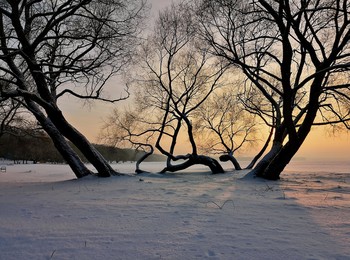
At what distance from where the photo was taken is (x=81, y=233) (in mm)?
3043

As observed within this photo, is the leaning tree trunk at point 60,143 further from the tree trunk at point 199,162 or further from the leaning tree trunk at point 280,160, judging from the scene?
the leaning tree trunk at point 280,160

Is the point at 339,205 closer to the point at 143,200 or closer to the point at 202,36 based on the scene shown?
the point at 143,200

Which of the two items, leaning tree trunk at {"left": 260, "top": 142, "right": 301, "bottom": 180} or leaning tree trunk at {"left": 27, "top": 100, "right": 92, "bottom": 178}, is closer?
leaning tree trunk at {"left": 260, "top": 142, "right": 301, "bottom": 180}

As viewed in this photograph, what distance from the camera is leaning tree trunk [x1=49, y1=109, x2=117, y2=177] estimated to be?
9969 mm

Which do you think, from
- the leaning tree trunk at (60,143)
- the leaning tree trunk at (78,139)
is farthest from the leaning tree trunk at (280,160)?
the leaning tree trunk at (60,143)

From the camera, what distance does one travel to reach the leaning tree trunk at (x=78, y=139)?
9969 mm

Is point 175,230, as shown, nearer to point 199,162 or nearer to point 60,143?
point 60,143

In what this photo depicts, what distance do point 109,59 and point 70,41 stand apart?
169cm

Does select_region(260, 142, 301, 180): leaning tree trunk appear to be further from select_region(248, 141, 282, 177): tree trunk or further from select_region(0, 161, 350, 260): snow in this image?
select_region(0, 161, 350, 260): snow

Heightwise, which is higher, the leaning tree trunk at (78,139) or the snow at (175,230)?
the leaning tree trunk at (78,139)

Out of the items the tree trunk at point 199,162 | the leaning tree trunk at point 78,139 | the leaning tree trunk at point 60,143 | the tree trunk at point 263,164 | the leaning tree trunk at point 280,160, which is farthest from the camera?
the tree trunk at point 199,162

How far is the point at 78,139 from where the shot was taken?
10.3 m

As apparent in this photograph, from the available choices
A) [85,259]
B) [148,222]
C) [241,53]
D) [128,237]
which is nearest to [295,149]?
[241,53]

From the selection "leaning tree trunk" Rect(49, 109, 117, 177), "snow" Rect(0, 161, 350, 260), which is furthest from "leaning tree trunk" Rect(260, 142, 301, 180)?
"leaning tree trunk" Rect(49, 109, 117, 177)
